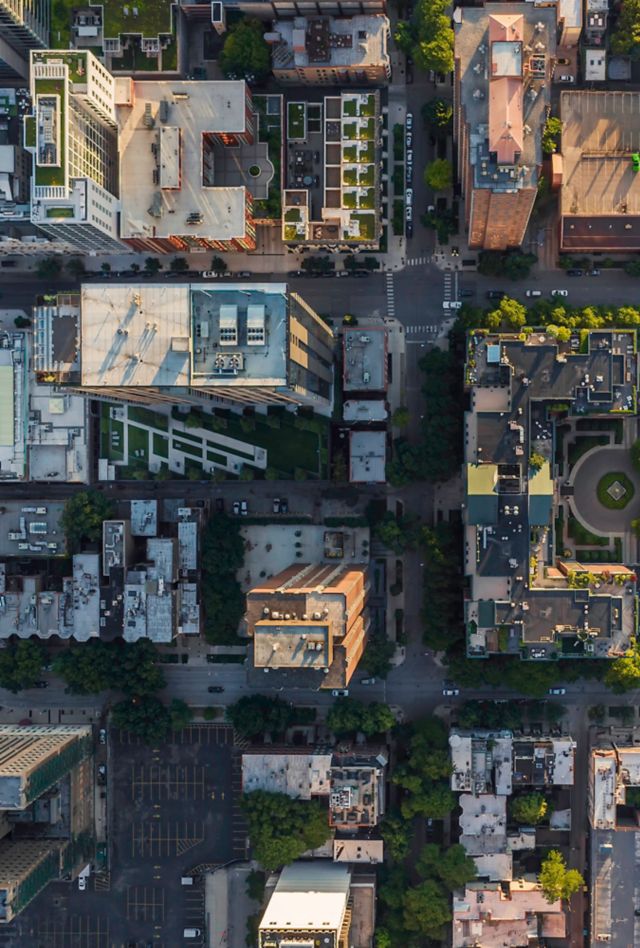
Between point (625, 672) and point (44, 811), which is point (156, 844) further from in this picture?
point (625, 672)

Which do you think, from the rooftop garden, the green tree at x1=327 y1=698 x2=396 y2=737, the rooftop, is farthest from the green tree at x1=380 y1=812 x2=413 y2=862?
the rooftop

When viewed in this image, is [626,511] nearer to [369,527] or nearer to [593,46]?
[369,527]

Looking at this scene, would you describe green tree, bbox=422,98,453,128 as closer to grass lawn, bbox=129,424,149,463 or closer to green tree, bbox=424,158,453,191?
green tree, bbox=424,158,453,191

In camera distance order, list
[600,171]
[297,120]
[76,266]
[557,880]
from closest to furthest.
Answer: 1. [600,171]
2. [557,880]
3. [297,120]
4. [76,266]

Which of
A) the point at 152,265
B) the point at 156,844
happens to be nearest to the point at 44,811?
the point at 156,844

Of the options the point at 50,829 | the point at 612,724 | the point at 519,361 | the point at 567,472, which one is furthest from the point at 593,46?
the point at 50,829

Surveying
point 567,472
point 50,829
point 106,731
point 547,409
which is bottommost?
point 50,829
